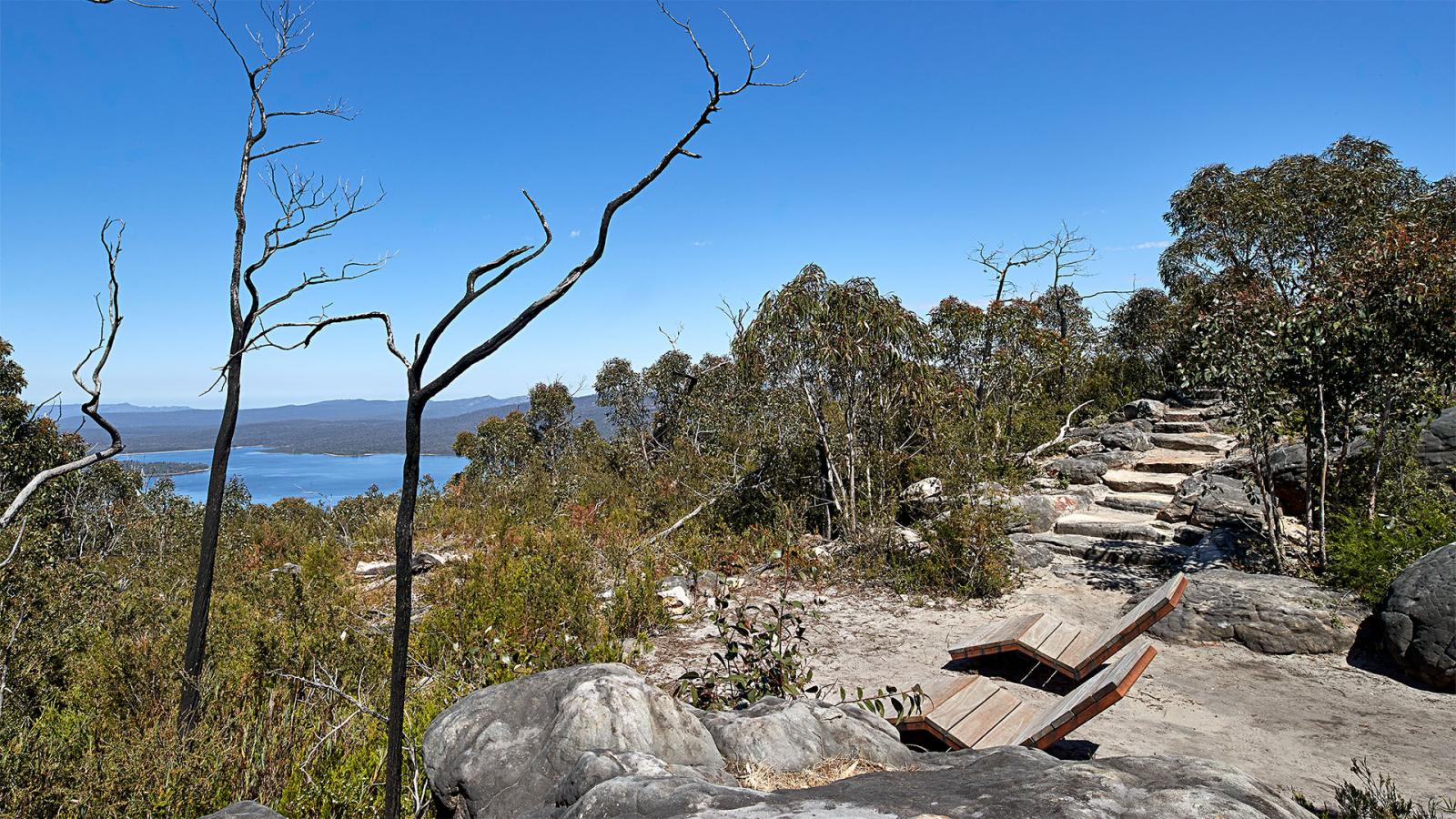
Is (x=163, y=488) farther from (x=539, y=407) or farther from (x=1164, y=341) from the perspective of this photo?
(x=1164, y=341)

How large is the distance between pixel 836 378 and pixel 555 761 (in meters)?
7.03

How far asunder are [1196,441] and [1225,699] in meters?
11.5

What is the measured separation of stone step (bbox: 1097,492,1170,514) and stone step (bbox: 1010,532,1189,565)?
2.17m

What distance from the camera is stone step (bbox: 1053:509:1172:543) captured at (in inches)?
357

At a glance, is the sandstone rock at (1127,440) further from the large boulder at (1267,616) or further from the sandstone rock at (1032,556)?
the large boulder at (1267,616)

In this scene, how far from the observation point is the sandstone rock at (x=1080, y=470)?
516 inches

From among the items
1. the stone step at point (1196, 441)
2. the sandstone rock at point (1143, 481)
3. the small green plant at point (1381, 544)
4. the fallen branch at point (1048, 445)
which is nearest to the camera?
the small green plant at point (1381, 544)

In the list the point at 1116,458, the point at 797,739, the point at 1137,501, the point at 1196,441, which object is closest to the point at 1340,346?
the point at 1137,501

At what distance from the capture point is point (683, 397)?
1542cm

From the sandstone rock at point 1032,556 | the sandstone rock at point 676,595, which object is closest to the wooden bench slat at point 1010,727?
the sandstone rock at point 676,595

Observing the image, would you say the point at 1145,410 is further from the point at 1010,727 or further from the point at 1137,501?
the point at 1010,727

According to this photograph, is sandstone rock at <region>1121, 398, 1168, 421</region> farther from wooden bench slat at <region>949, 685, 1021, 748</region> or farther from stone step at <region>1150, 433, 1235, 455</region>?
wooden bench slat at <region>949, 685, 1021, 748</region>

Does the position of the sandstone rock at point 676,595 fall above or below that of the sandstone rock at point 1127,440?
below

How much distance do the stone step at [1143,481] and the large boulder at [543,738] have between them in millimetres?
11561
